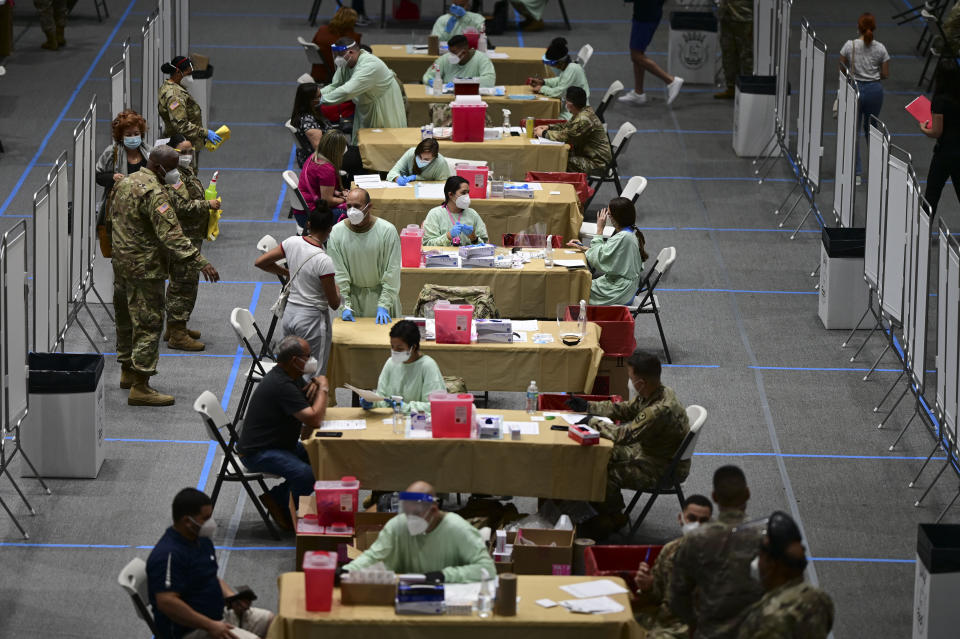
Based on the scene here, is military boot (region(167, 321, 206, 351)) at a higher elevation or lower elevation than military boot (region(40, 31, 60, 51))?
lower

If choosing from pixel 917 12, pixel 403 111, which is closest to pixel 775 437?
pixel 403 111

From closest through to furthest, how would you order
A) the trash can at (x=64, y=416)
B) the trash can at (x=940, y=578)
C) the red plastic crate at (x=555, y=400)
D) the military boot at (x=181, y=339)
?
the trash can at (x=940, y=578) → the red plastic crate at (x=555, y=400) → the trash can at (x=64, y=416) → the military boot at (x=181, y=339)

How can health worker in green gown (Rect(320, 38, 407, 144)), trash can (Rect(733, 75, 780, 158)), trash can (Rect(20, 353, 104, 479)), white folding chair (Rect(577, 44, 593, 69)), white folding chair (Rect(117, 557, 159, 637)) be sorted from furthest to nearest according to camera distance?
1. white folding chair (Rect(577, 44, 593, 69))
2. trash can (Rect(733, 75, 780, 158))
3. health worker in green gown (Rect(320, 38, 407, 144))
4. trash can (Rect(20, 353, 104, 479))
5. white folding chair (Rect(117, 557, 159, 637))

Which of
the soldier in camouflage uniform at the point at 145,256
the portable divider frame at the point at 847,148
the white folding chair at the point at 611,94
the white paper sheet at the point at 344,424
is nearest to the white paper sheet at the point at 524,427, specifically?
the white paper sheet at the point at 344,424

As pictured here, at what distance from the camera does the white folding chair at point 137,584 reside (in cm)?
652

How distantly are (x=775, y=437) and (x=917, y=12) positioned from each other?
39.6 ft

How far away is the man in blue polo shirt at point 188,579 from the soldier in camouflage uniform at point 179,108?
6.78 metres

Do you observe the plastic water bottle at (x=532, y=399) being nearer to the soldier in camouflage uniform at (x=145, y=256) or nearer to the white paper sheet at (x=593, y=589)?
the white paper sheet at (x=593, y=589)

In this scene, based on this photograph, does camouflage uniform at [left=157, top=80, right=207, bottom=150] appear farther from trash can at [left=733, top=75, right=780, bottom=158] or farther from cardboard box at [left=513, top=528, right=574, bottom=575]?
cardboard box at [left=513, top=528, right=574, bottom=575]

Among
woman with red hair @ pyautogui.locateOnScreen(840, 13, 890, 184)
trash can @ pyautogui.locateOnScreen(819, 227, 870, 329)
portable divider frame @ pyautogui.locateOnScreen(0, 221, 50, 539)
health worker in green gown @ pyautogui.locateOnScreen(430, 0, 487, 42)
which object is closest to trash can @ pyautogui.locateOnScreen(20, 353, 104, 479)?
portable divider frame @ pyautogui.locateOnScreen(0, 221, 50, 539)

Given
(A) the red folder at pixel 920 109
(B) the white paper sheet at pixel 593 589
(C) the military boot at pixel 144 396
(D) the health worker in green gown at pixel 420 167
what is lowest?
(C) the military boot at pixel 144 396

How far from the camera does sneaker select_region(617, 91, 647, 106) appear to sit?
685 inches

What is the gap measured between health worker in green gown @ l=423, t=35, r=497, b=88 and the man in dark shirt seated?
729cm

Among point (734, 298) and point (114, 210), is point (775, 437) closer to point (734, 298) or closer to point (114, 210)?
point (734, 298)
